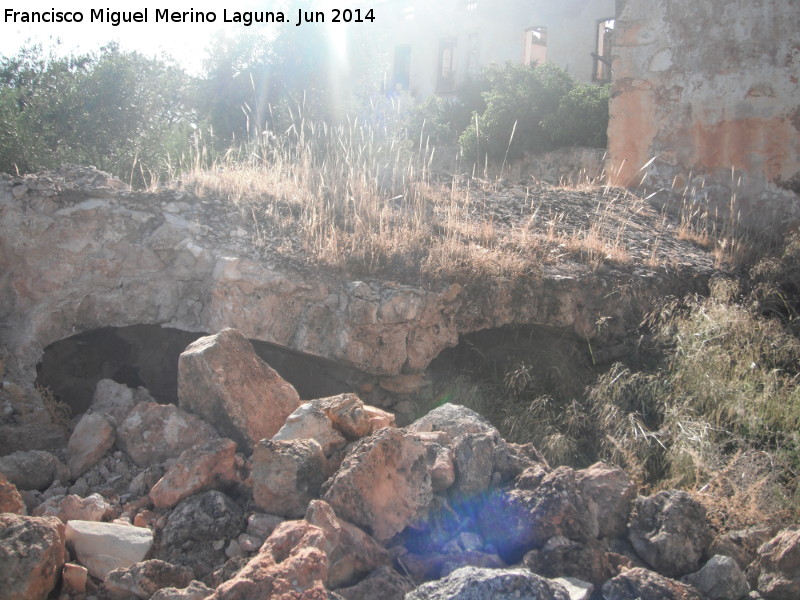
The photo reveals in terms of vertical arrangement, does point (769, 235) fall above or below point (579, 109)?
below

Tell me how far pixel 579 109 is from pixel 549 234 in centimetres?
938

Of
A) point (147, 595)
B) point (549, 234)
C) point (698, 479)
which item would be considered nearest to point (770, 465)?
point (698, 479)

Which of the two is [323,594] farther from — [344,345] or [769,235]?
[769,235]

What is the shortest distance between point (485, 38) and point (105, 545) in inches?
887

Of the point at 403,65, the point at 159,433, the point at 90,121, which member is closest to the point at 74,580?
the point at 159,433

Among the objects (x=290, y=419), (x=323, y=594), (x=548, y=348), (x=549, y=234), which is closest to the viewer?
(x=323, y=594)

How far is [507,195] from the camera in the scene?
6770mm

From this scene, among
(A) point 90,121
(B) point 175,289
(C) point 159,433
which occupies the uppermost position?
(A) point 90,121

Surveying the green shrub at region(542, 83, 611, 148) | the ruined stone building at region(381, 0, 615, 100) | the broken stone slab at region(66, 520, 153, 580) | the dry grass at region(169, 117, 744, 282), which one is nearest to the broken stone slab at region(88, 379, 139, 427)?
the broken stone slab at region(66, 520, 153, 580)

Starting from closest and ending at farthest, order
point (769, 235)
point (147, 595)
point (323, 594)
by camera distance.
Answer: point (323, 594)
point (147, 595)
point (769, 235)

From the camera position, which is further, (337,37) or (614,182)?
(337,37)

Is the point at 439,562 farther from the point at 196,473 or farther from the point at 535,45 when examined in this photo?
the point at 535,45

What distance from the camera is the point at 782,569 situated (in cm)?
296

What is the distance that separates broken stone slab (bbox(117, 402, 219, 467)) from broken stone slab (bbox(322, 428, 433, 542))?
978 millimetres
